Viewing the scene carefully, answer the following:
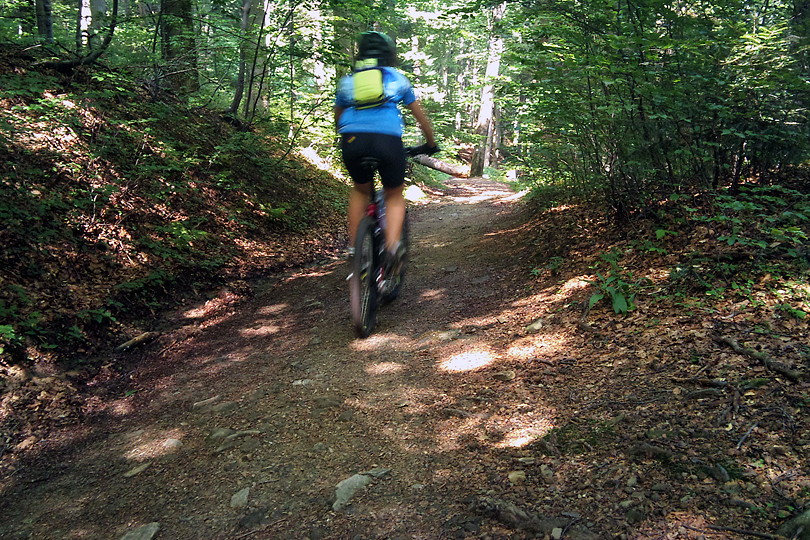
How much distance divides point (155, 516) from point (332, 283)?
4.02 m

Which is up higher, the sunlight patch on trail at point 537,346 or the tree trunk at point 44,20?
the tree trunk at point 44,20

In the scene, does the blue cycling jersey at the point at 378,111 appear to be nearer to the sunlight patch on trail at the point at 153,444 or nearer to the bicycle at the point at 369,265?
the bicycle at the point at 369,265

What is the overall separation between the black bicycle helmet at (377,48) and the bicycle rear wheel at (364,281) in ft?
4.32

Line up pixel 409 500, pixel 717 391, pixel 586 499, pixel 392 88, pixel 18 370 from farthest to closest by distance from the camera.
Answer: pixel 392 88 < pixel 18 370 < pixel 717 391 < pixel 409 500 < pixel 586 499

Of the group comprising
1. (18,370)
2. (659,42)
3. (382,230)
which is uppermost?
(659,42)

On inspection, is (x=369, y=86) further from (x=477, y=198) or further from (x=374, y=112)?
(x=477, y=198)

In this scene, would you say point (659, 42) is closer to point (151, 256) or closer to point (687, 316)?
point (687, 316)

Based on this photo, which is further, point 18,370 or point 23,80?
point 23,80

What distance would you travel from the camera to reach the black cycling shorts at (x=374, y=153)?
A: 395 cm

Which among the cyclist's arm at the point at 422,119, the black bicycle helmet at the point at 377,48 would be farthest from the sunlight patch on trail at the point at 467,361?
the black bicycle helmet at the point at 377,48

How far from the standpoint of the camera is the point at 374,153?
3963 mm

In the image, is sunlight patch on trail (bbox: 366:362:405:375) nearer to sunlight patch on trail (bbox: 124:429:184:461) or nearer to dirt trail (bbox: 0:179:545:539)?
dirt trail (bbox: 0:179:545:539)

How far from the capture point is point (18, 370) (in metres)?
3.67

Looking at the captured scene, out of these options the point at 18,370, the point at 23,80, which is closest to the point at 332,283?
the point at 18,370
